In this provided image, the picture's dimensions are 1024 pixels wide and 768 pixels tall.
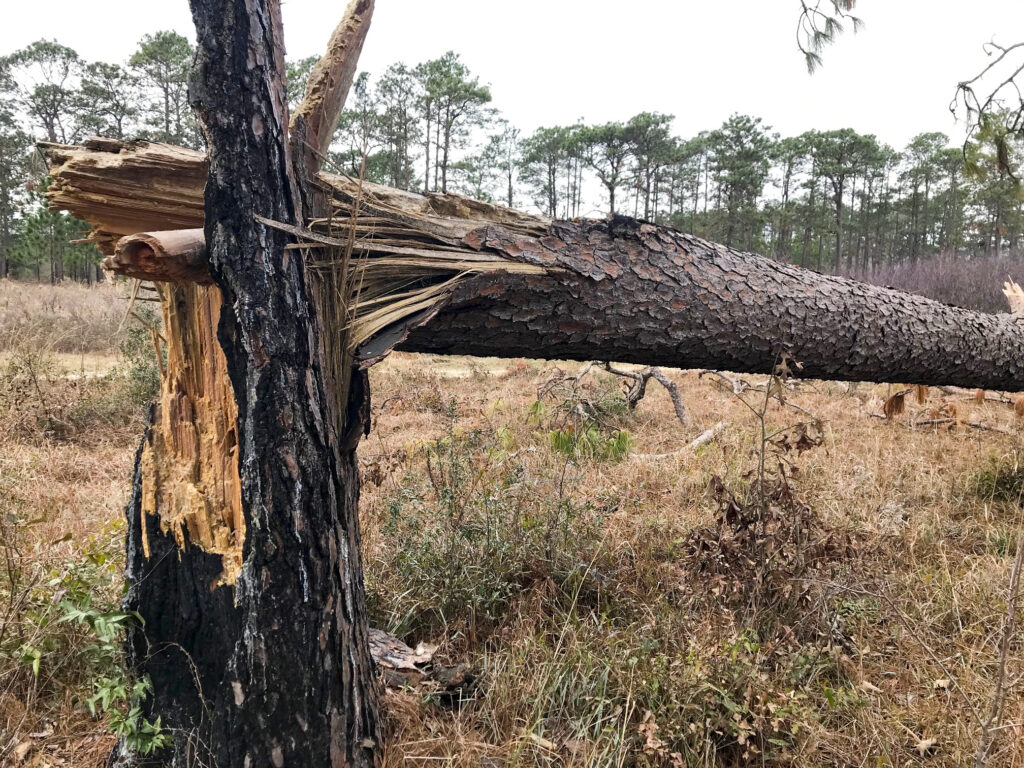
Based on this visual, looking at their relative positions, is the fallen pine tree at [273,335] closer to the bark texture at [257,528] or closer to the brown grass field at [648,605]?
the bark texture at [257,528]

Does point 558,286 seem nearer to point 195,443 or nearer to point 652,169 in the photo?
point 195,443

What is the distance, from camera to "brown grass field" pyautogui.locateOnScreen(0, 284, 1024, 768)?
5.59 feet

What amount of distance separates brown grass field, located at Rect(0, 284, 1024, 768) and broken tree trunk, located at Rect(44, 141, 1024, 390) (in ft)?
1.20

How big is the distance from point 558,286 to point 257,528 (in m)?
1.10

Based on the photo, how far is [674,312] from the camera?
2.11 m

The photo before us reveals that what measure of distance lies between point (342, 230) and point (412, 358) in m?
10.7

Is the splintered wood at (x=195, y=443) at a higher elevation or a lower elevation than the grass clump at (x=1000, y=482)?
higher

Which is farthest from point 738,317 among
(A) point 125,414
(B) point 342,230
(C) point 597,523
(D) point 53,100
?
(D) point 53,100

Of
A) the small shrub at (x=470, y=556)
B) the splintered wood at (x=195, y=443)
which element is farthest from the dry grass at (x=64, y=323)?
the splintered wood at (x=195, y=443)

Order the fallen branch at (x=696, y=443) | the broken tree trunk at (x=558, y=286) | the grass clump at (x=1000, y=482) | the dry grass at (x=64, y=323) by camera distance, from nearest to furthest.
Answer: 1. the broken tree trunk at (x=558, y=286)
2. the grass clump at (x=1000, y=482)
3. the fallen branch at (x=696, y=443)
4. the dry grass at (x=64, y=323)

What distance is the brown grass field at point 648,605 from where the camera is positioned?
1705mm

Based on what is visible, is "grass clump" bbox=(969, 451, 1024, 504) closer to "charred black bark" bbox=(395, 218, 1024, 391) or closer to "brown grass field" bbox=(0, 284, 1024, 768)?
"brown grass field" bbox=(0, 284, 1024, 768)

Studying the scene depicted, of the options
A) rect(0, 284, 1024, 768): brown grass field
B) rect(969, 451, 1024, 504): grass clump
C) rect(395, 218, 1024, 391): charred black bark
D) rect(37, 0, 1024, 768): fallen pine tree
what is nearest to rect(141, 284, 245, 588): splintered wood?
rect(37, 0, 1024, 768): fallen pine tree

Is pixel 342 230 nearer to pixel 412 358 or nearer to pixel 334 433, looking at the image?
pixel 334 433
